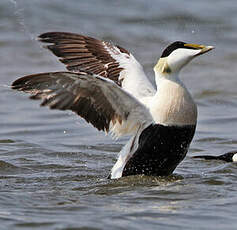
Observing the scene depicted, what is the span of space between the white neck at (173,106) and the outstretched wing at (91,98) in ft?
0.37

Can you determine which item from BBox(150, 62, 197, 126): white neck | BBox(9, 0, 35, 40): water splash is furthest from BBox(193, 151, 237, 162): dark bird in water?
BBox(9, 0, 35, 40): water splash

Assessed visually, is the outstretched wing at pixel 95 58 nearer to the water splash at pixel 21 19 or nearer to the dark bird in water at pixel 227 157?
the dark bird in water at pixel 227 157

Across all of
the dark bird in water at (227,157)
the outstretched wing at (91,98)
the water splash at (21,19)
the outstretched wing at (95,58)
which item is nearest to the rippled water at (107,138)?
the water splash at (21,19)

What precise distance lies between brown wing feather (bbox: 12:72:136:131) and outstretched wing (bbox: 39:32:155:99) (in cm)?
91

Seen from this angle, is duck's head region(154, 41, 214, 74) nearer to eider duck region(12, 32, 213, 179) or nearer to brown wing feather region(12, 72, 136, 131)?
eider duck region(12, 32, 213, 179)

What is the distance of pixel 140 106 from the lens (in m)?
6.72

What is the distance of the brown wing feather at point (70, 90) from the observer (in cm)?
630

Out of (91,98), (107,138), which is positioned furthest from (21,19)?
(91,98)

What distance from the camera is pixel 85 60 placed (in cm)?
809

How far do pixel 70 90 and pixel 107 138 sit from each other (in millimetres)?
3104

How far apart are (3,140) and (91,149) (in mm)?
1100

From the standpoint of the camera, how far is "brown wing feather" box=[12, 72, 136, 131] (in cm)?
630

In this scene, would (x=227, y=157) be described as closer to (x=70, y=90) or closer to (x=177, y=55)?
(x=177, y=55)

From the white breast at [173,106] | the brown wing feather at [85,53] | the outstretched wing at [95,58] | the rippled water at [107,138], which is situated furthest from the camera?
the brown wing feather at [85,53]
